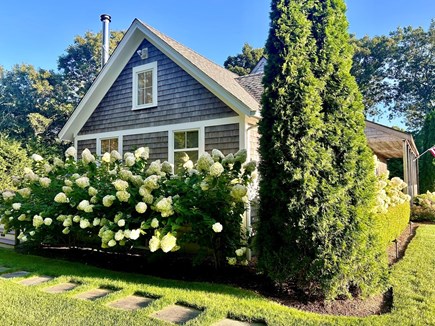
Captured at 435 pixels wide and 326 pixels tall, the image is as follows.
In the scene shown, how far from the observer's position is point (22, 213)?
582 cm

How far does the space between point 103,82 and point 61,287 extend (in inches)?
269

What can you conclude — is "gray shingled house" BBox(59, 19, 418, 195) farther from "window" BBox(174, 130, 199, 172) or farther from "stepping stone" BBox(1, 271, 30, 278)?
"stepping stone" BBox(1, 271, 30, 278)

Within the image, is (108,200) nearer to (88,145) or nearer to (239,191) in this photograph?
(239,191)

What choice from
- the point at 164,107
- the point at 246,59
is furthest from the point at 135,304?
the point at 246,59

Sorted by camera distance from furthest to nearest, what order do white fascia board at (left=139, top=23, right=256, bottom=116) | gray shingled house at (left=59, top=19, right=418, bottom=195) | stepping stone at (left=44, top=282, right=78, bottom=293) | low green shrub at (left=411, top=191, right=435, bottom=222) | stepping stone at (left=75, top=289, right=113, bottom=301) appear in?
1. low green shrub at (left=411, top=191, right=435, bottom=222)
2. gray shingled house at (left=59, top=19, right=418, bottom=195)
3. white fascia board at (left=139, top=23, right=256, bottom=116)
4. stepping stone at (left=44, top=282, right=78, bottom=293)
5. stepping stone at (left=75, top=289, right=113, bottom=301)

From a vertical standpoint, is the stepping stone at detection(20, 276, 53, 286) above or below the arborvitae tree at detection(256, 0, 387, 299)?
below

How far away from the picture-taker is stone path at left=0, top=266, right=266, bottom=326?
302 cm

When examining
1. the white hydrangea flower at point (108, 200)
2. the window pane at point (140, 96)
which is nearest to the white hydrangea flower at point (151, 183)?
the white hydrangea flower at point (108, 200)

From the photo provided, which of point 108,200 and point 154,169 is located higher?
point 154,169

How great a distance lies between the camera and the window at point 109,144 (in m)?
9.25

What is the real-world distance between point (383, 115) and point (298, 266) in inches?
1275

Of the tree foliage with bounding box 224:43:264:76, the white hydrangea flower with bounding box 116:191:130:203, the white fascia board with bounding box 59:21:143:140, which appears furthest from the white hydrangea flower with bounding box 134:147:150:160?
the tree foliage with bounding box 224:43:264:76

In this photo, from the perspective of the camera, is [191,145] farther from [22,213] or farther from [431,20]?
[431,20]

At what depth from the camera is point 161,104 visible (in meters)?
8.28
